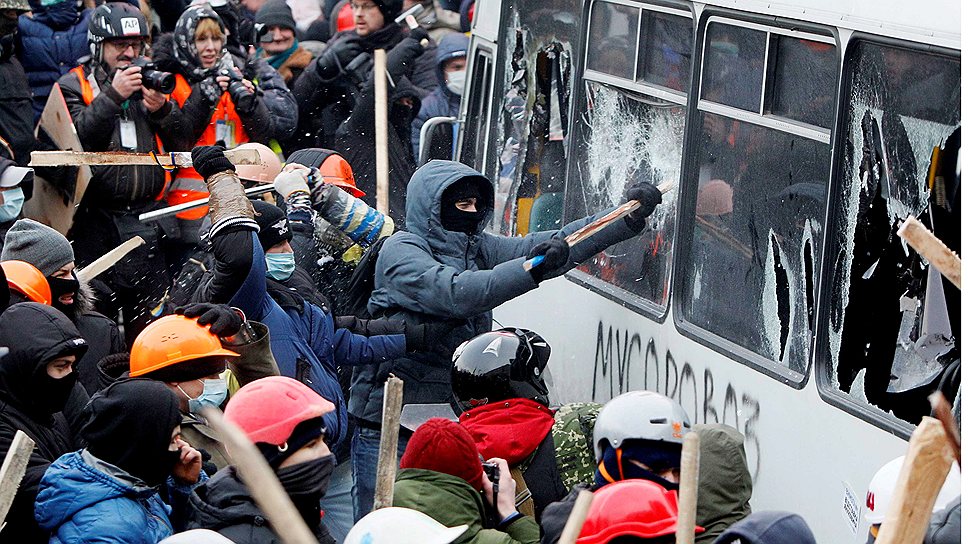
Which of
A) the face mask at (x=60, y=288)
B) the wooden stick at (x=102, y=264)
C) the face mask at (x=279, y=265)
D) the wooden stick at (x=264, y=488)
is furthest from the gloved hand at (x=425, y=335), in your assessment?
the wooden stick at (x=264, y=488)

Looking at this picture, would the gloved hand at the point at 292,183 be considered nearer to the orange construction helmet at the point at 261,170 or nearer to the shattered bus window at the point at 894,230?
the orange construction helmet at the point at 261,170

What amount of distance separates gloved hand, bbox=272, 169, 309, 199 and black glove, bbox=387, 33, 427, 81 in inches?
158

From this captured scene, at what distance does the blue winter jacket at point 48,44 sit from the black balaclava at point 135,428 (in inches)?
246

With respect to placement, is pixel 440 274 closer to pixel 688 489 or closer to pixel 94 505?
pixel 94 505

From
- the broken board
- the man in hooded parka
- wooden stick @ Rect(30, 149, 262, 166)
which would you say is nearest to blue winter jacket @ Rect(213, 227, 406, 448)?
the man in hooded parka

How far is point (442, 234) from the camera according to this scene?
19.5ft

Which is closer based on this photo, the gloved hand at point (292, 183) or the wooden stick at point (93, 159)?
the gloved hand at point (292, 183)

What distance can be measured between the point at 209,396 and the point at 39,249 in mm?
1311

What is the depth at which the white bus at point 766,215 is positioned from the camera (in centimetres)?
435

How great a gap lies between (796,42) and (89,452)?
8.17ft

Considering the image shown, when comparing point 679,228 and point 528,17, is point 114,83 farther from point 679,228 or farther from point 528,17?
point 679,228

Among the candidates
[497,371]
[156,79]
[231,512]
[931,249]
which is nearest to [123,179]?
[156,79]


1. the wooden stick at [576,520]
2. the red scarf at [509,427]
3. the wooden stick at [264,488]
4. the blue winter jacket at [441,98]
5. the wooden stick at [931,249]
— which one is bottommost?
the blue winter jacket at [441,98]

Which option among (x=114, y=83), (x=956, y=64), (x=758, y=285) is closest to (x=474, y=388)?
(x=758, y=285)
